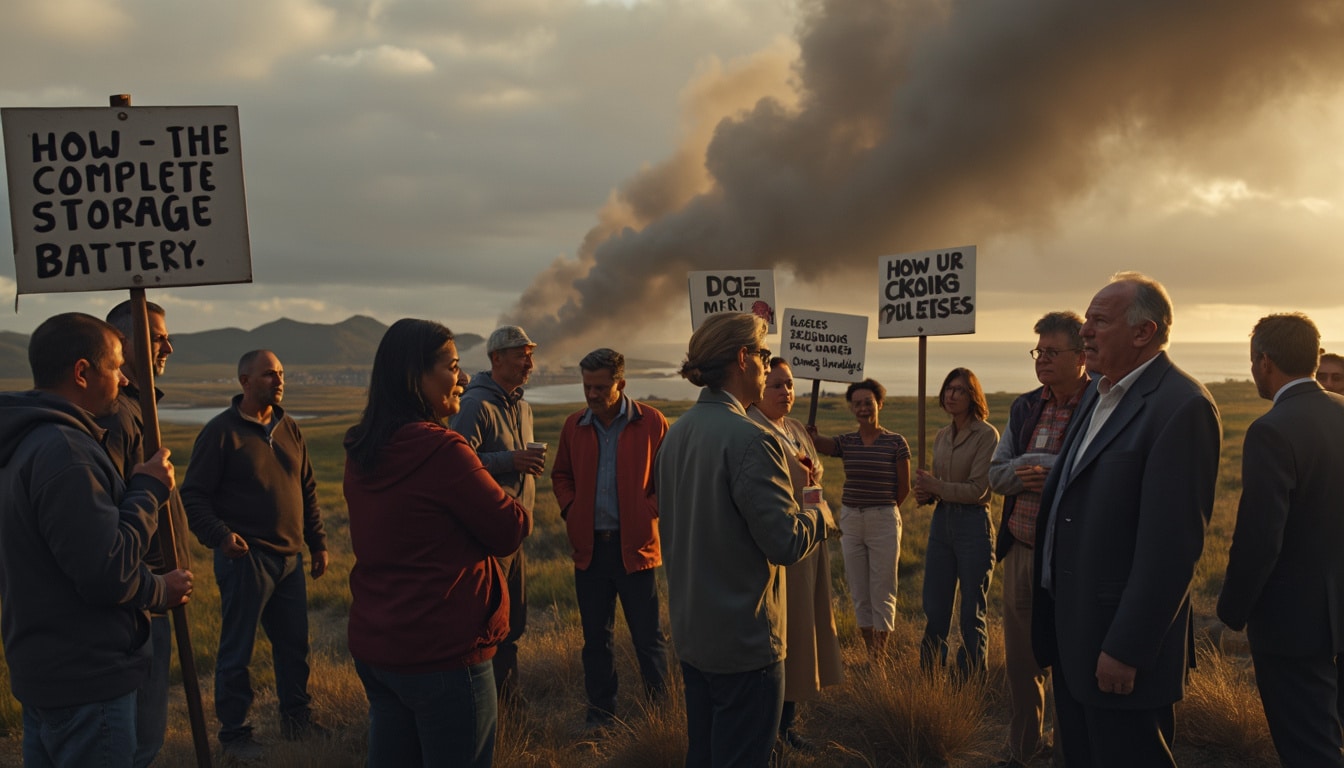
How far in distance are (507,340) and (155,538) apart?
225 cm

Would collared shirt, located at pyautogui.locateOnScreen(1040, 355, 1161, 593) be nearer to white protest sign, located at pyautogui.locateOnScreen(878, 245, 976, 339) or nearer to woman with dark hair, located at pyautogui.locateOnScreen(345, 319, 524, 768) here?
woman with dark hair, located at pyautogui.locateOnScreen(345, 319, 524, 768)

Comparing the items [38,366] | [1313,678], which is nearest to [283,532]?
[38,366]

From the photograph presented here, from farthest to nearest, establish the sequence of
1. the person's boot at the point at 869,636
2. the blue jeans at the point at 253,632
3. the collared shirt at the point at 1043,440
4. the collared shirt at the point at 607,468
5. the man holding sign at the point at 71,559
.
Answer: the person's boot at the point at 869,636 < the collared shirt at the point at 607,468 < the blue jeans at the point at 253,632 < the collared shirt at the point at 1043,440 < the man holding sign at the point at 71,559

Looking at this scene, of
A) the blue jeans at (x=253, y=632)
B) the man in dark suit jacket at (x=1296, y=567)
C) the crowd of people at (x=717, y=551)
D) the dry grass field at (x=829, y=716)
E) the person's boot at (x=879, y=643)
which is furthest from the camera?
the person's boot at (x=879, y=643)

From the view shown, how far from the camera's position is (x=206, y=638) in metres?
8.66

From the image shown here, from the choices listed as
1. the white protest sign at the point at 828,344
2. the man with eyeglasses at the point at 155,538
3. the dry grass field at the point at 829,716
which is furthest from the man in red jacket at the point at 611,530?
the white protest sign at the point at 828,344

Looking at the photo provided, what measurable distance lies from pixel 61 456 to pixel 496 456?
2.64 m

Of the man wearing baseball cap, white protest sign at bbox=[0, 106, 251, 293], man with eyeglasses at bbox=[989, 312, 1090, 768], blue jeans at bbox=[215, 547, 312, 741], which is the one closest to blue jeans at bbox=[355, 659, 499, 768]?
white protest sign at bbox=[0, 106, 251, 293]

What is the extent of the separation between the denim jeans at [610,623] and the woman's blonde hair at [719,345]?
238 centimetres

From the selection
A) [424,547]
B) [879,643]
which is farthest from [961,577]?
[424,547]

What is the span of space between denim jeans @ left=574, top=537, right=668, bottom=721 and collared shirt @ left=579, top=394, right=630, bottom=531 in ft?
0.42

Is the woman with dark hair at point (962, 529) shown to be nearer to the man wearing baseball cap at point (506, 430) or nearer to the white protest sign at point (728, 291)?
the white protest sign at point (728, 291)

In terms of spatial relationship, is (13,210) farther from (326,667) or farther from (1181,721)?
(1181,721)

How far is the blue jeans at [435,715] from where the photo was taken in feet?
9.75
